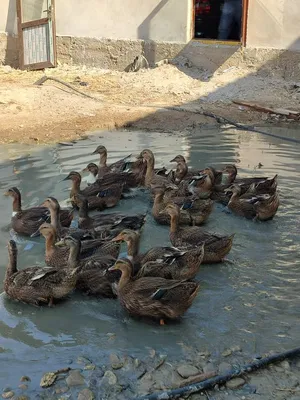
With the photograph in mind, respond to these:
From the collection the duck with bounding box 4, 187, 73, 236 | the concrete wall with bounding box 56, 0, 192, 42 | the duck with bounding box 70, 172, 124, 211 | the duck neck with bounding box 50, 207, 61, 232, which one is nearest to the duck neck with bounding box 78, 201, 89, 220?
the duck with bounding box 4, 187, 73, 236

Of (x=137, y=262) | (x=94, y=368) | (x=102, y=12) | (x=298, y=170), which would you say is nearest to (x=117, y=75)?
(x=102, y=12)

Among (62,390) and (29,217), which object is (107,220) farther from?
(62,390)

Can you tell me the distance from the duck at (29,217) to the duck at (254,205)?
88.4 inches

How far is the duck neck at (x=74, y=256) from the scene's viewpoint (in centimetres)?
659

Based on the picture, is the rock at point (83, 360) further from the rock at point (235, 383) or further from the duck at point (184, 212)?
the duck at point (184, 212)

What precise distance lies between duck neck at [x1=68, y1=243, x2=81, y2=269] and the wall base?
11.7 metres

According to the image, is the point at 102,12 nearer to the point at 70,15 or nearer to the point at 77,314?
the point at 70,15

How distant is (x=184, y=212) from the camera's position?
8266mm

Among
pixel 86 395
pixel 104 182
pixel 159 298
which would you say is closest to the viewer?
pixel 86 395

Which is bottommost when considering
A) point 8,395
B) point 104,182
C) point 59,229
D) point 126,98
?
point 8,395

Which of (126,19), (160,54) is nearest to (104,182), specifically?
(160,54)

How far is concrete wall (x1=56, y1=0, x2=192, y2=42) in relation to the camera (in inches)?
710

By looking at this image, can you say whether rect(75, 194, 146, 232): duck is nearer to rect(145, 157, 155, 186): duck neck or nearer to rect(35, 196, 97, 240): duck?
rect(35, 196, 97, 240): duck

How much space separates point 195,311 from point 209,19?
1597cm
